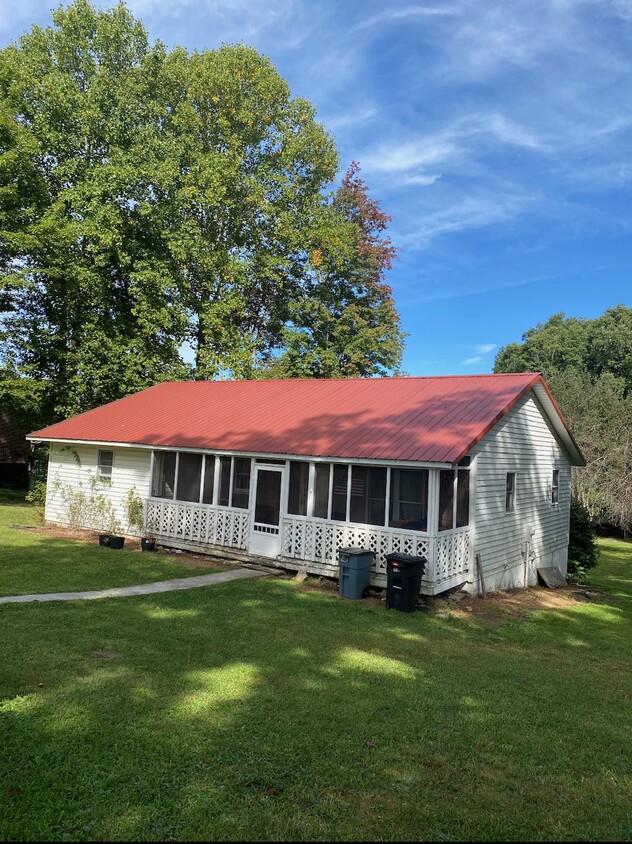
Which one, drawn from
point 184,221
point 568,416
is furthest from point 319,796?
point 568,416

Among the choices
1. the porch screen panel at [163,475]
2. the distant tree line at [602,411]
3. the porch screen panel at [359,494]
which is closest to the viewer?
the porch screen panel at [359,494]

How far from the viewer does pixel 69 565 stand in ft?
44.3

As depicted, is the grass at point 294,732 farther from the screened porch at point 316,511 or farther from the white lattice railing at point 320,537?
the screened porch at point 316,511

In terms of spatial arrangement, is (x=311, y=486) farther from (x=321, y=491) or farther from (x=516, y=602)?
(x=516, y=602)

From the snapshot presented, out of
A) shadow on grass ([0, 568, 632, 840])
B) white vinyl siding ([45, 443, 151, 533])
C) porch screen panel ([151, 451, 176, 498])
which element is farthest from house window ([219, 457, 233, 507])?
shadow on grass ([0, 568, 632, 840])

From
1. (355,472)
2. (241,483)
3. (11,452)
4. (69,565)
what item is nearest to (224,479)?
(241,483)

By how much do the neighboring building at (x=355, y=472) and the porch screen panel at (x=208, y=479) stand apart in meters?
0.04

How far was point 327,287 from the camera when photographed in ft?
115

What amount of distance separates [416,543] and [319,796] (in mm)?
8367

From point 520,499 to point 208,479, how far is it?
8.91 meters

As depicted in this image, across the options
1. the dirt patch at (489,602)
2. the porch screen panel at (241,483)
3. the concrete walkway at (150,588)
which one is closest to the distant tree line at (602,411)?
the dirt patch at (489,602)

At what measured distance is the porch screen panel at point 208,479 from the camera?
55.3 ft

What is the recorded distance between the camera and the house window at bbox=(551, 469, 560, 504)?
18562 millimetres

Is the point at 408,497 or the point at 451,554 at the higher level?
the point at 408,497
